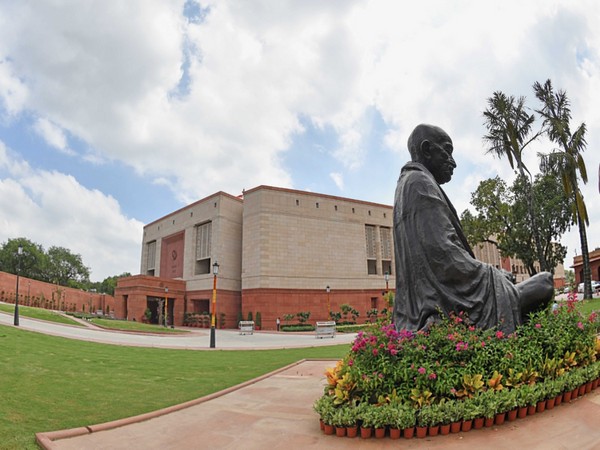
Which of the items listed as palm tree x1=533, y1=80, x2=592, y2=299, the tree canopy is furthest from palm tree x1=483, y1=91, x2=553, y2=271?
the tree canopy

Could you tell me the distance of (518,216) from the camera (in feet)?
88.1

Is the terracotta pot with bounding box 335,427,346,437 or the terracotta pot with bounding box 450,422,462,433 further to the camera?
the terracotta pot with bounding box 335,427,346,437

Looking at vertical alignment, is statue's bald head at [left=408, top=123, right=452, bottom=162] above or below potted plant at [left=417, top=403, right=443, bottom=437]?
above

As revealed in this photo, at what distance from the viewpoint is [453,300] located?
4.72 meters

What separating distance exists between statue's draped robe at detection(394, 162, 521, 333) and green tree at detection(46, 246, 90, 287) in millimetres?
75905

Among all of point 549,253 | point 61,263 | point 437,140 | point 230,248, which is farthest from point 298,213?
point 61,263

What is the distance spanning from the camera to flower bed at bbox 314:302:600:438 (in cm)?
360

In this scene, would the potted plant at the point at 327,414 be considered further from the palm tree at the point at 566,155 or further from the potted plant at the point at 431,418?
the palm tree at the point at 566,155

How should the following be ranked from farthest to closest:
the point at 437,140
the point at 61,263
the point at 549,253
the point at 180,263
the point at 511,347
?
the point at 61,263 < the point at 180,263 < the point at 549,253 < the point at 437,140 < the point at 511,347

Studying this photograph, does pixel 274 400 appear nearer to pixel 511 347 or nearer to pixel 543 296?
pixel 511 347

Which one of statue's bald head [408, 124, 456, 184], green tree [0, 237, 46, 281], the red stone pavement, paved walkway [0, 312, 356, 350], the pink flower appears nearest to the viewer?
the red stone pavement

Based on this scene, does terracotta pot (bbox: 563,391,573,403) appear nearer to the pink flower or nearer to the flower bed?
the flower bed

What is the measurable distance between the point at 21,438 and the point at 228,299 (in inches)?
1384

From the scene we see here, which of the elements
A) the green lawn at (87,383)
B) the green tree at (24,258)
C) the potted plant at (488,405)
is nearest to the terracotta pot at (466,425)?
the potted plant at (488,405)
